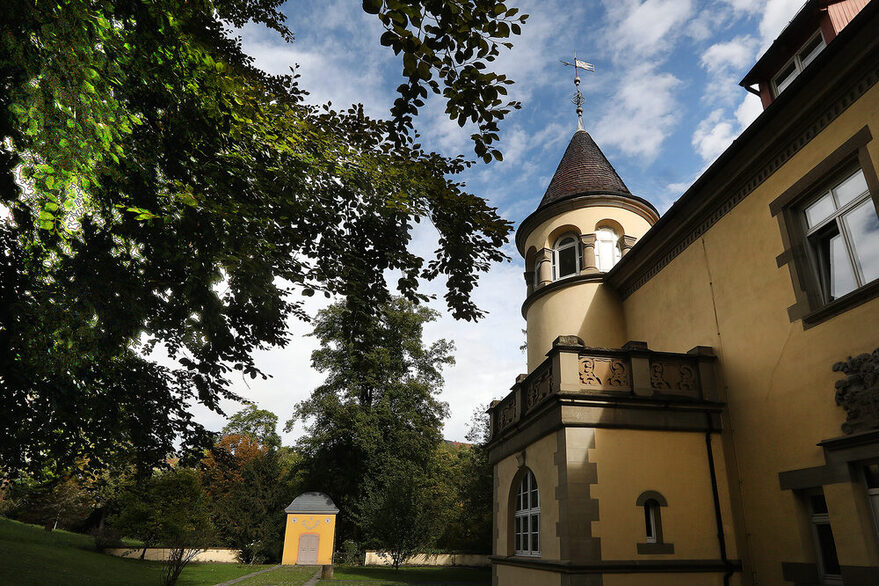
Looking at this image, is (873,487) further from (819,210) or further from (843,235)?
(819,210)

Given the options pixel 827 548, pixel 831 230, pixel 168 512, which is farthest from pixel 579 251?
pixel 168 512

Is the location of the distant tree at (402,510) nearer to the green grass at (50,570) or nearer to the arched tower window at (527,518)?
the green grass at (50,570)

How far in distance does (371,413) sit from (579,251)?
71.3 ft

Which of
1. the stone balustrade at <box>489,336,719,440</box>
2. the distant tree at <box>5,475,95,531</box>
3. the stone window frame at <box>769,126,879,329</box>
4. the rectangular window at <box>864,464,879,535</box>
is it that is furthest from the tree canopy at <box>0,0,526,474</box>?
the distant tree at <box>5,475,95,531</box>

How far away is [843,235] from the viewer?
6688 millimetres

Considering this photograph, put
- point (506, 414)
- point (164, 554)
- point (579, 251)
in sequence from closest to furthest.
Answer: point (506, 414) → point (579, 251) → point (164, 554)

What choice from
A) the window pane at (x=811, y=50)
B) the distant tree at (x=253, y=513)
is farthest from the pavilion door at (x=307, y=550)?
the window pane at (x=811, y=50)

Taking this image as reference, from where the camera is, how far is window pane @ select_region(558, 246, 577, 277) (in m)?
13.3

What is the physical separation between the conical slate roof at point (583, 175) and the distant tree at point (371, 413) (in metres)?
17.1

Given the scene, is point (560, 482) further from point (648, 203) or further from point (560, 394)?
point (648, 203)

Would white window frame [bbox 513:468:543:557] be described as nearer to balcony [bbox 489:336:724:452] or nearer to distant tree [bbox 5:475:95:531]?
balcony [bbox 489:336:724:452]

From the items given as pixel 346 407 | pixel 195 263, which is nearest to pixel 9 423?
pixel 195 263

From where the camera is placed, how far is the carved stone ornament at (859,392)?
5.75 meters

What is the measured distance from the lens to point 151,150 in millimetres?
6691
